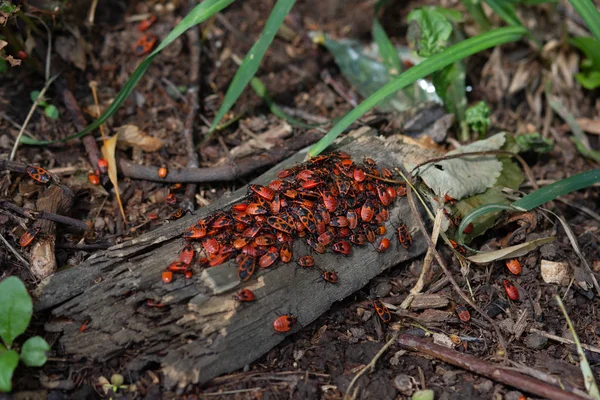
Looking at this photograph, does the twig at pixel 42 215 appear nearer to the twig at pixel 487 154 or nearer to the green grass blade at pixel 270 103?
the green grass blade at pixel 270 103

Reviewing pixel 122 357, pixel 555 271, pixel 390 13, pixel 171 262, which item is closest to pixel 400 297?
pixel 555 271

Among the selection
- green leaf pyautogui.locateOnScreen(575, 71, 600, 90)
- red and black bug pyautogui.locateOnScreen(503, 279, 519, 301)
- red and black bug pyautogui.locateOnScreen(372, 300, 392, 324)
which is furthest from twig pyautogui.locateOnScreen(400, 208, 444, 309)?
green leaf pyautogui.locateOnScreen(575, 71, 600, 90)

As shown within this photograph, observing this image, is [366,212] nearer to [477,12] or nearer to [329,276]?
[329,276]

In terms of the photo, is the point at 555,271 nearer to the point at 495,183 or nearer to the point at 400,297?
the point at 495,183

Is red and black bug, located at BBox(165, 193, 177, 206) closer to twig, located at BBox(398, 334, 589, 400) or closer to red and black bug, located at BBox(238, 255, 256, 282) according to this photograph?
red and black bug, located at BBox(238, 255, 256, 282)


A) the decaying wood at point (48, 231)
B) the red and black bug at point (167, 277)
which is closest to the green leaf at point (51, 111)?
the decaying wood at point (48, 231)

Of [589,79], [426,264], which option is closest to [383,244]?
[426,264]
